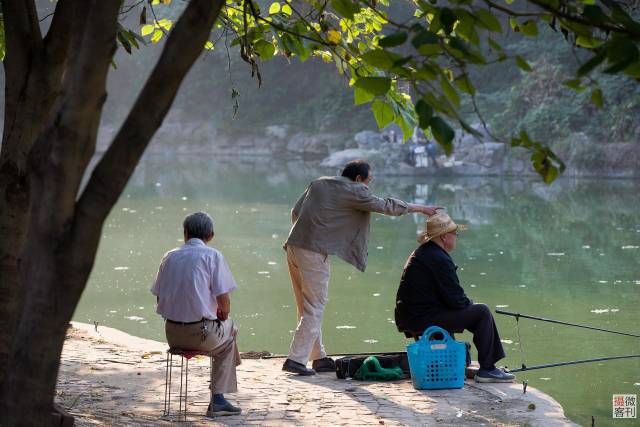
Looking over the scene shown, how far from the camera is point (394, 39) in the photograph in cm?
283

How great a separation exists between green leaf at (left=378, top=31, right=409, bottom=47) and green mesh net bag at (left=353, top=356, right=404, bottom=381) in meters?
3.45

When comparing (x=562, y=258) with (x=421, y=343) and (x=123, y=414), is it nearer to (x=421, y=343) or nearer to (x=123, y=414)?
(x=421, y=343)

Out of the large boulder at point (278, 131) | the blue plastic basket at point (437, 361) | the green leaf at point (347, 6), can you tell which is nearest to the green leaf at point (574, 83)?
the green leaf at point (347, 6)

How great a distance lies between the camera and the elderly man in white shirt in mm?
4906

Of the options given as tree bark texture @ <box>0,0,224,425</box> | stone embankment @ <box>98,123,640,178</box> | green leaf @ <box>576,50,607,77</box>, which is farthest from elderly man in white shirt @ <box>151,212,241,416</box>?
stone embankment @ <box>98,123,640,178</box>

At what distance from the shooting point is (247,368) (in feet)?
21.0

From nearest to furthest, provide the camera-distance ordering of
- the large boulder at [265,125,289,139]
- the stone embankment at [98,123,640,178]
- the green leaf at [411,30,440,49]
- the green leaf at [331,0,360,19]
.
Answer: the green leaf at [411,30,440,49] < the green leaf at [331,0,360,19] < the stone embankment at [98,123,640,178] < the large boulder at [265,125,289,139]

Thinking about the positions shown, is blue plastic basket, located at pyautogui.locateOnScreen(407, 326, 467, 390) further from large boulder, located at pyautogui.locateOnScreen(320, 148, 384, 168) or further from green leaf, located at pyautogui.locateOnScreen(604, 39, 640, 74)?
large boulder, located at pyautogui.locateOnScreen(320, 148, 384, 168)

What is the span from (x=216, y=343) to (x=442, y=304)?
1.60m

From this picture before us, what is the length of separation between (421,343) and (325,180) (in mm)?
1177

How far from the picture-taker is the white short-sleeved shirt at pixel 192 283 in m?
4.89

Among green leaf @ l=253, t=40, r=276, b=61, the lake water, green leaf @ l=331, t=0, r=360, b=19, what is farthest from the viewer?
the lake water

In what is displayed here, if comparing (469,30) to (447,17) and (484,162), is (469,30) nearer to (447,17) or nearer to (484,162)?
(447,17)

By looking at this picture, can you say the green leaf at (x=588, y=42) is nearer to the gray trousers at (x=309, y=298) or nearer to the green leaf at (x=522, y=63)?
the green leaf at (x=522, y=63)
